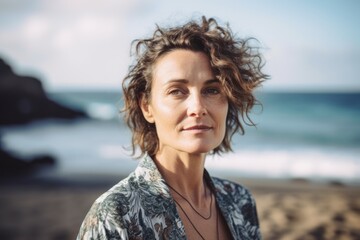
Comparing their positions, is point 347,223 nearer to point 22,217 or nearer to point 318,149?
point 22,217

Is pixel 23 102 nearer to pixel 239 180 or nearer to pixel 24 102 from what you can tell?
pixel 24 102

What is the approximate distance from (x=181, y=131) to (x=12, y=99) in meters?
27.1

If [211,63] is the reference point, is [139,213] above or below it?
below

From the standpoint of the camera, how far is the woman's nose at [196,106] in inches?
90.4

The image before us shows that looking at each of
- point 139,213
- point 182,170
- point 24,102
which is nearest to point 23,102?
point 24,102

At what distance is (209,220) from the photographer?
2.56 metres

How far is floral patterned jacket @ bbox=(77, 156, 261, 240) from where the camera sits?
1940 millimetres

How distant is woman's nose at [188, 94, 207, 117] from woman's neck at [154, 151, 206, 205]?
276 millimetres

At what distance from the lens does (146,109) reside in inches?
105

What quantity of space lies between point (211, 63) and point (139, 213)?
2.95ft

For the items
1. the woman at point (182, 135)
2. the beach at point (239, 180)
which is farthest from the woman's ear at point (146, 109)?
the beach at point (239, 180)

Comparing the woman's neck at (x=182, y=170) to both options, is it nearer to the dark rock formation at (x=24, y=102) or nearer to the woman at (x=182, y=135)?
the woman at (x=182, y=135)

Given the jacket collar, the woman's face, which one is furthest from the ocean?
the jacket collar

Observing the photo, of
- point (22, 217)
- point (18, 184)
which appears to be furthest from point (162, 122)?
point (18, 184)
